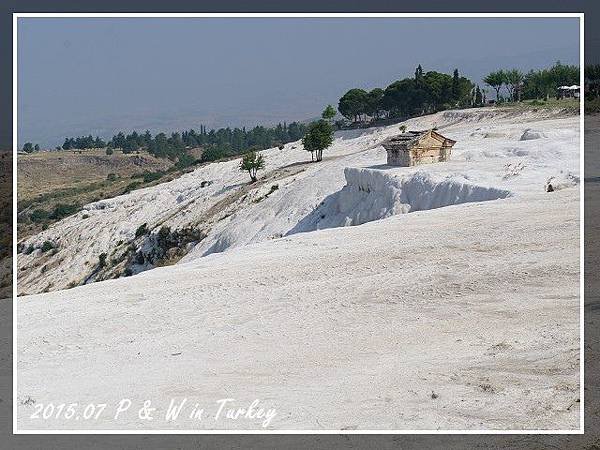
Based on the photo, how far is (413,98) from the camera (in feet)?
174

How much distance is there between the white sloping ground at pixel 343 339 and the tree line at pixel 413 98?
38271 mm

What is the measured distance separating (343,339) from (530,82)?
43292 mm

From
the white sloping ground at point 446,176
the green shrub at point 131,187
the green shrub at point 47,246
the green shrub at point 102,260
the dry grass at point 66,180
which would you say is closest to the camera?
the white sloping ground at point 446,176

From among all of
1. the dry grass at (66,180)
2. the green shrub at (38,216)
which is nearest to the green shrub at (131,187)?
the dry grass at (66,180)

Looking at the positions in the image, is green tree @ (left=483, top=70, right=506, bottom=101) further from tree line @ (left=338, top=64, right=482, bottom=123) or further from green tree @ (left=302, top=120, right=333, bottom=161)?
green tree @ (left=302, top=120, right=333, bottom=161)

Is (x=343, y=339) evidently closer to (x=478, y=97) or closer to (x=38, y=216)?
(x=38, y=216)

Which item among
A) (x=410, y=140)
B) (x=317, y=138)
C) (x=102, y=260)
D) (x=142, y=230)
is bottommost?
(x=102, y=260)

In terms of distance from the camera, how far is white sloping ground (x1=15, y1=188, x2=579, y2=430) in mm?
7695

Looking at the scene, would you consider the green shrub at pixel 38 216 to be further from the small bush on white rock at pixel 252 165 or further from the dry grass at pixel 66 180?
the small bush on white rock at pixel 252 165

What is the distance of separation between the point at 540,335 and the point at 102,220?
35.6 meters

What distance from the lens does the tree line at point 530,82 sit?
46219 mm

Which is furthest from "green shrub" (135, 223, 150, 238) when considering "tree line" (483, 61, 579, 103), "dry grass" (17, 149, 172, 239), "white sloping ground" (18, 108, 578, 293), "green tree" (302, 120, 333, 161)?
"tree line" (483, 61, 579, 103)

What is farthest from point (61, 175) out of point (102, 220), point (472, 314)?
point (472, 314)

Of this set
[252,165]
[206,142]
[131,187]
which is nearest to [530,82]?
[252,165]
